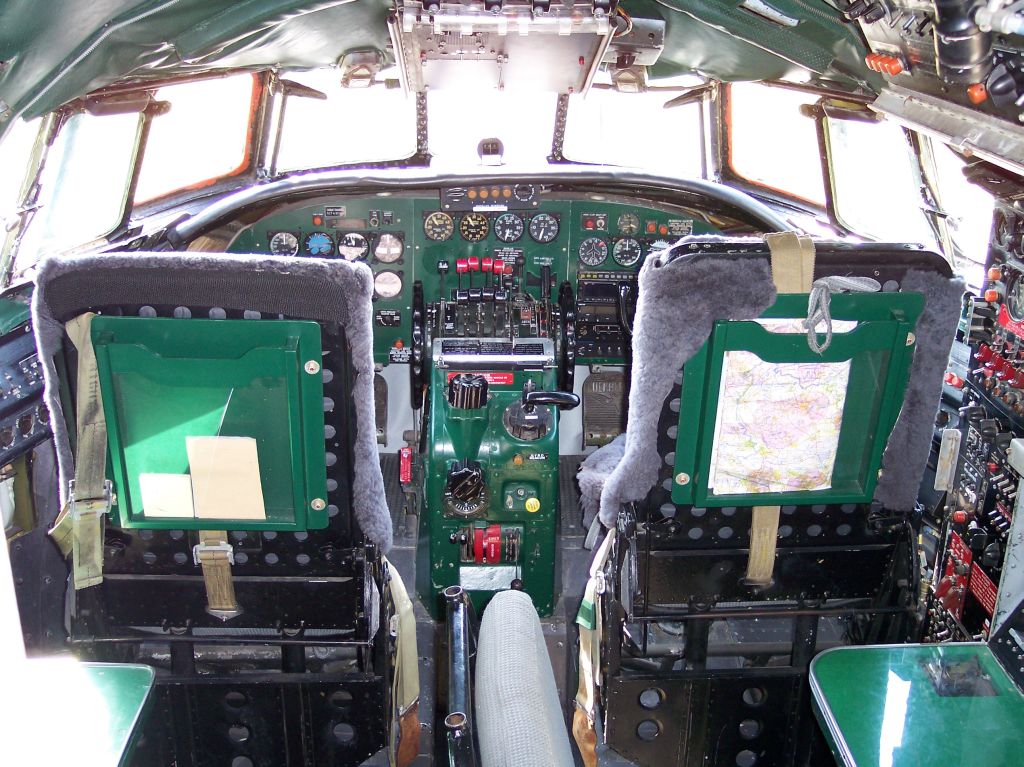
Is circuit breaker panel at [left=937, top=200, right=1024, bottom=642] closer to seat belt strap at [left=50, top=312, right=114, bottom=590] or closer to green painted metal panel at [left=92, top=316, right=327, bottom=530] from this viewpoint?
green painted metal panel at [left=92, top=316, right=327, bottom=530]

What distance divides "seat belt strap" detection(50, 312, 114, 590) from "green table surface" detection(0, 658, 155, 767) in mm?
311

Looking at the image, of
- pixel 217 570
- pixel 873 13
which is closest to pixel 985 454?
pixel 873 13

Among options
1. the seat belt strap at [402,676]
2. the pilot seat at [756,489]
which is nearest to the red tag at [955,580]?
the pilot seat at [756,489]

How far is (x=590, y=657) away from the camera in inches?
95.0

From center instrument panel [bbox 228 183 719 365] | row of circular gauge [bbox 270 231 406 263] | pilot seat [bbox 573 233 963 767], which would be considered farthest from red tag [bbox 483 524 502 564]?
row of circular gauge [bbox 270 231 406 263]

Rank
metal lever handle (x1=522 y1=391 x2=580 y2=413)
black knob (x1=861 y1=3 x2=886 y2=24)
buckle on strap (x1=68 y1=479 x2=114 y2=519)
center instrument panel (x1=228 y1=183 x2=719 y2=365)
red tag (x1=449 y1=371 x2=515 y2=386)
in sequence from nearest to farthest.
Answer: buckle on strap (x1=68 y1=479 x2=114 y2=519)
black knob (x1=861 y1=3 x2=886 y2=24)
metal lever handle (x1=522 y1=391 x2=580 y2=413)
red tag (x1=449 y1=371 x2=515 y2=386)
center instrument panel (x1=228 y1=183 x2=719 y2=365)

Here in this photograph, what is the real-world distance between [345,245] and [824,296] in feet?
9.86

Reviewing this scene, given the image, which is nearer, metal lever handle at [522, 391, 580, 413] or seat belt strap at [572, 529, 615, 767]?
seat belt strap at [572, 529, 615, 767]

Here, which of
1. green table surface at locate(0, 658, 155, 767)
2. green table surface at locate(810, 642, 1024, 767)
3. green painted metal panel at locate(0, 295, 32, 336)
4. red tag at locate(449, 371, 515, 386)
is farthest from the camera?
red tag at locate(449, 371, 515, 386)

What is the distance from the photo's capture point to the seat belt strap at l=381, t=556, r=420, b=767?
2.38m

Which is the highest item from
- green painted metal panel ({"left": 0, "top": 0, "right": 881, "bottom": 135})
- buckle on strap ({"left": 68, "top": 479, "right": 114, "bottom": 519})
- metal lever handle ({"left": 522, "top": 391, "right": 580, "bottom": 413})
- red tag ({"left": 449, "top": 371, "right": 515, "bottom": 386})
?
green painted metal panel ({"left": 0, "top": 0, "right": 881, "bottom": 135})

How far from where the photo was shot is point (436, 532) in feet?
10.9

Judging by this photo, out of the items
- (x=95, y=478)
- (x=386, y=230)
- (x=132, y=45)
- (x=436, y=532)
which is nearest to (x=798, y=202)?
(x=386, y=230)

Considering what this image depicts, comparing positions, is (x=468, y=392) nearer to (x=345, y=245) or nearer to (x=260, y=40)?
(x=260, y=40)
